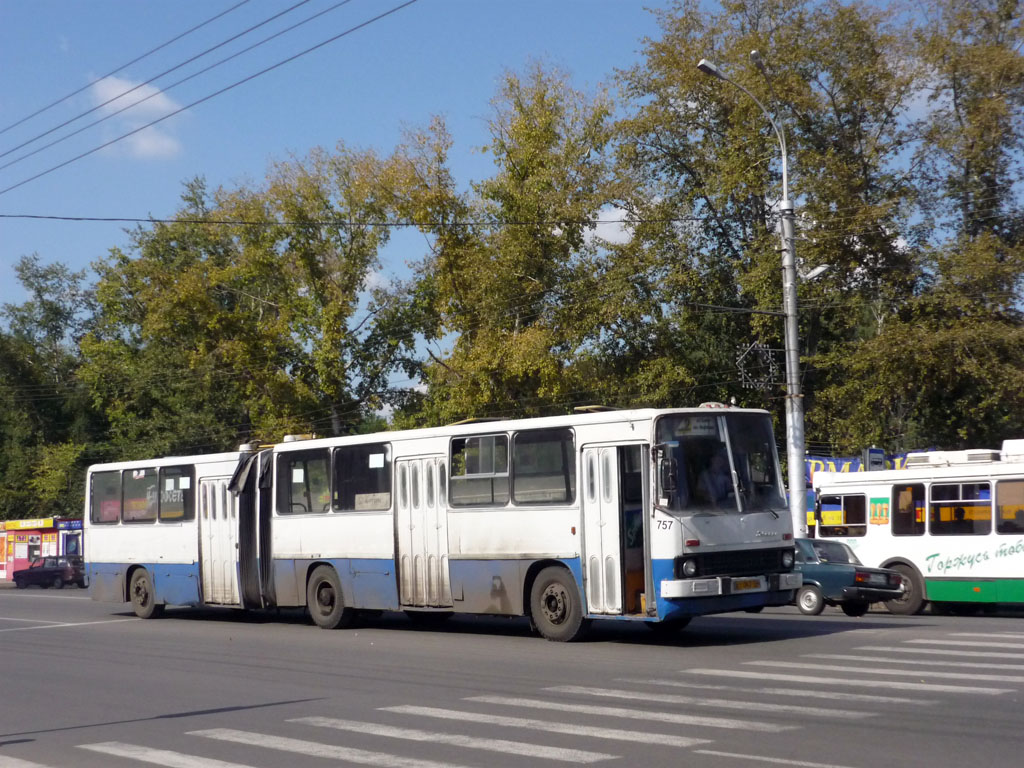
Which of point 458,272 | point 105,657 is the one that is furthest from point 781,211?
point 458,272

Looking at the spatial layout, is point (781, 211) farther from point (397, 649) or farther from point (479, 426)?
point (397, 649)

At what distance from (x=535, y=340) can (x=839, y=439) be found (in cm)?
1047

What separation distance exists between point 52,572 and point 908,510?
132 feet

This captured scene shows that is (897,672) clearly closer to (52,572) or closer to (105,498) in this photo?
(105,498)

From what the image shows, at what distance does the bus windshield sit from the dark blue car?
560 cm

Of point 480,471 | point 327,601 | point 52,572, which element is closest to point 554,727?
point 480,471

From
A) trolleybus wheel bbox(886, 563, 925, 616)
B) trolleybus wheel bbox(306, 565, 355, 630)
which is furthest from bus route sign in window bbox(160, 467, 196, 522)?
trolleybus wheel bbox(886, 563, 925, 616)

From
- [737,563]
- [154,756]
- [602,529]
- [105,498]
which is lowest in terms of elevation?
[154,756]

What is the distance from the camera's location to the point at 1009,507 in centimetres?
2217

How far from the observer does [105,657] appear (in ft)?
56.9

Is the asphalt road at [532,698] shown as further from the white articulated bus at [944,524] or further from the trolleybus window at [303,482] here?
the white articulated bus at [944,524]

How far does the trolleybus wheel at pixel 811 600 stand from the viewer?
21609 mm

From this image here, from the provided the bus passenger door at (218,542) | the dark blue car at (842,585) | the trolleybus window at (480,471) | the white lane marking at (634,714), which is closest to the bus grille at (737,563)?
the trolleybus window at (480,471)

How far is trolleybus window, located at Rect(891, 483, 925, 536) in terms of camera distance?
23703 millimetres
